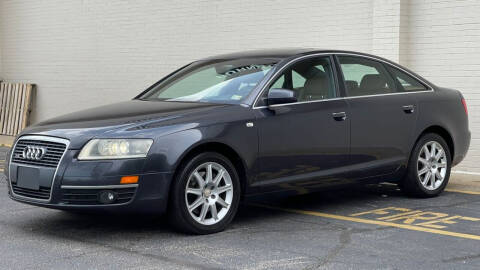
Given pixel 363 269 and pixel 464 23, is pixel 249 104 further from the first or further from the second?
pixel 464 23

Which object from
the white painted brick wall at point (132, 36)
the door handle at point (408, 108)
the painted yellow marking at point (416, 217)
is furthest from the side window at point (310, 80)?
the white painted brick wall at point (132, 36)

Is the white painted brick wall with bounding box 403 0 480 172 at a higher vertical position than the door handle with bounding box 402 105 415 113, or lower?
higher

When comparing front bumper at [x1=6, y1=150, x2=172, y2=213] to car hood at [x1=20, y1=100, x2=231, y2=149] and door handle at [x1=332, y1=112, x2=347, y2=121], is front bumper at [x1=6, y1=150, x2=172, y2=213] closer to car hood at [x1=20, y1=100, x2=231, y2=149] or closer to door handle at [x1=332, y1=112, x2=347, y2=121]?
car hood at [x1=20, y1=100, x2=231, y2=149]

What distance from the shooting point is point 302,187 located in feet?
23.7

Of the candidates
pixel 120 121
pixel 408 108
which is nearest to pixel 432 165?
pixel 408 108

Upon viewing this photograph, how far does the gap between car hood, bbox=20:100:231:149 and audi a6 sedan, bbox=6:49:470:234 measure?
0.01 meters

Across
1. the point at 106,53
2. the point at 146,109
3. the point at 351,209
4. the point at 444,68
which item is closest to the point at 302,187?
the point at 351,209

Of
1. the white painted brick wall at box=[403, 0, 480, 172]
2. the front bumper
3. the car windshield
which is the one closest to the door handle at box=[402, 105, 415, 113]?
the car windshield

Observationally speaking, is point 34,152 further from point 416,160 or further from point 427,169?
point 427,169

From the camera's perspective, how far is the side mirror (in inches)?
271

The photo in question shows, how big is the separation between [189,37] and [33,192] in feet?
25.3

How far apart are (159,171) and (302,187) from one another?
5.21 feet

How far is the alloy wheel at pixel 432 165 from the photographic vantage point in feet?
27.1

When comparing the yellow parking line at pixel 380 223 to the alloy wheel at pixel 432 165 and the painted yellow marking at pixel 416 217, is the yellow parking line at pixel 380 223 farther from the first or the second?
the alloy wheel at pixel 432 165
